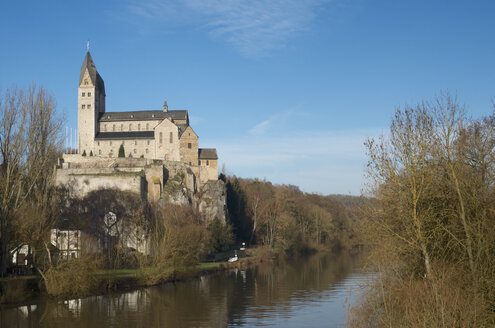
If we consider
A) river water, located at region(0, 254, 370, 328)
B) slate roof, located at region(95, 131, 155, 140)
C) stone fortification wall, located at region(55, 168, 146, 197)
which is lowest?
river water, located at region(0, 254, 370, 328)

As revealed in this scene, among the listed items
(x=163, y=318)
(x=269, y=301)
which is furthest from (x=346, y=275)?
(x=163, y=318)

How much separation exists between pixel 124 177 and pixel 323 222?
35.1 meters

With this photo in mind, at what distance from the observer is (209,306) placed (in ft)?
92.6

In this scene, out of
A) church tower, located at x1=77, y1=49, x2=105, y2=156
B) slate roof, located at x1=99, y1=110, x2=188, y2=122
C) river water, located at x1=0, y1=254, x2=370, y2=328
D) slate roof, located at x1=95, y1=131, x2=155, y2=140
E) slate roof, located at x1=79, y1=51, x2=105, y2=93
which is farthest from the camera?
slate roof, located at x1=79, y1=51, x2=105, y2=93

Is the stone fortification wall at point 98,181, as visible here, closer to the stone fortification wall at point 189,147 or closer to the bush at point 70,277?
the stone fortification wall at point 189,147

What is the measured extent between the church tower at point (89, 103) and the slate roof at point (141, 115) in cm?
157

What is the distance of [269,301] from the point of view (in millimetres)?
29688

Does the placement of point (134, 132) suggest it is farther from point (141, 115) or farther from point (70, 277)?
point (70, 277)

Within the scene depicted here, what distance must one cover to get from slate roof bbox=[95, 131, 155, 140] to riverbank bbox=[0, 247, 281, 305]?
25309 mm

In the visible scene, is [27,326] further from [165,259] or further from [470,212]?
[470,212]

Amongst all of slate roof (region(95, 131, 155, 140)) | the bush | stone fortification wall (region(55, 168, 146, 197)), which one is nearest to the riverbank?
the bush

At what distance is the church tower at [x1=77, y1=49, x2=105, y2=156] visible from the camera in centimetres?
7194

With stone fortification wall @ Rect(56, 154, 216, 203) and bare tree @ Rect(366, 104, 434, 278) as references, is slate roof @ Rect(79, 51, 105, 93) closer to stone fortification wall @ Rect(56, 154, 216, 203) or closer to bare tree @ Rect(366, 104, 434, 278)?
stone fortification wall @ Rect(56, 154, 216, 203)

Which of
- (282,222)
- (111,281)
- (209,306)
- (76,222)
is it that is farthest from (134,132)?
(209,306)
